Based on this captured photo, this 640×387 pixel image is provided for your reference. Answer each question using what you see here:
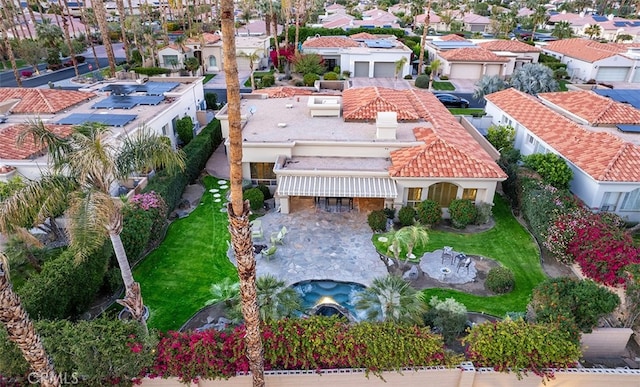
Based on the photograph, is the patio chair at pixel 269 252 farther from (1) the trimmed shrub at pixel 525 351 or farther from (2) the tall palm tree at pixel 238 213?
(1) the trimmed shrub at pixel 525 351

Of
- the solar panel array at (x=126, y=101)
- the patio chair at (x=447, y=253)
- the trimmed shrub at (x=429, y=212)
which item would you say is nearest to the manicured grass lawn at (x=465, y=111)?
the trimmed shrub at (x=429, y=212)

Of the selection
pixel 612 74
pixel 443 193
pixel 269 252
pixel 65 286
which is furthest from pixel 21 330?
pixel 612 74

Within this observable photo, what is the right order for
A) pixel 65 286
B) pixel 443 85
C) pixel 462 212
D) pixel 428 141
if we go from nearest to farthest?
pixel 65 286 → pixel 462 212 → pixel 428 141 → pixel 443 85

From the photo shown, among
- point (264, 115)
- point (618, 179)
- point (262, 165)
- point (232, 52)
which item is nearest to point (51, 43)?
point (264, 115)

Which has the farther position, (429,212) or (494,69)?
(494,69)

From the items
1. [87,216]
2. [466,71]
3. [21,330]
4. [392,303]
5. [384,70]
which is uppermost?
[87,216]

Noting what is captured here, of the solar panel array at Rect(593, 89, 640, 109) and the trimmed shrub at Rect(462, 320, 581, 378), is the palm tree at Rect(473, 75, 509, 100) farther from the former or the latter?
the trimmed shrub at Rect(462, 320, 581, 378)

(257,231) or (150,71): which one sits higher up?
(150,71)

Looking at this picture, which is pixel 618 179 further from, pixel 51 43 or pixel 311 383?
pixel 51 43

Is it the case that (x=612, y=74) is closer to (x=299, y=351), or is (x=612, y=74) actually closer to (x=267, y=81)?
(x=267, y=81)
